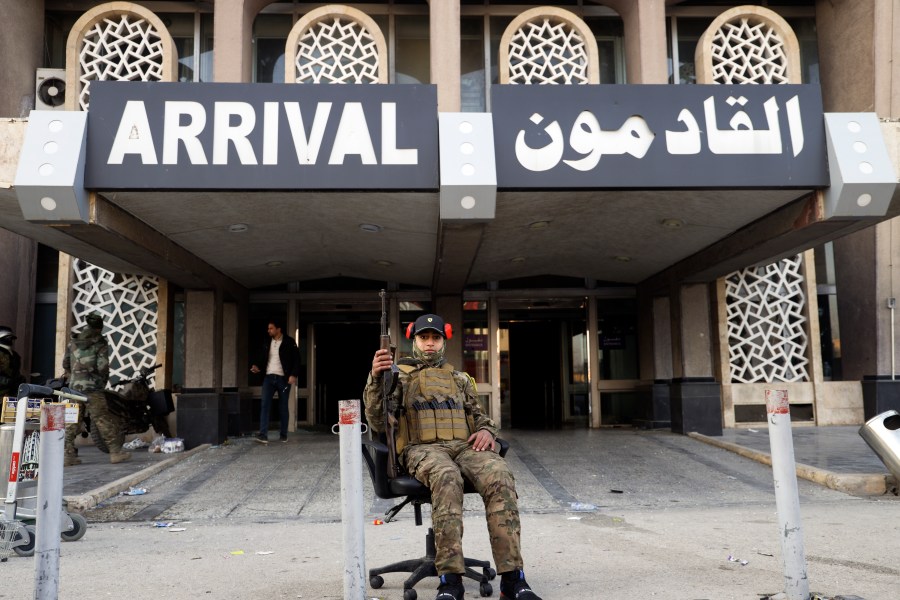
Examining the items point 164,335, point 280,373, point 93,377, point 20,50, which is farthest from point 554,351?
point 20,50

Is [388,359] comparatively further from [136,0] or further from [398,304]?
[136,0]

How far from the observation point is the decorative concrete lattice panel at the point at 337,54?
11.1 meters

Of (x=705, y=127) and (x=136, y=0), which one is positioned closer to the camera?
(x=705, y=127)

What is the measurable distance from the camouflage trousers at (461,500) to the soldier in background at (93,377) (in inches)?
250

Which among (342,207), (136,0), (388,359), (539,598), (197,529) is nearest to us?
(539,598)

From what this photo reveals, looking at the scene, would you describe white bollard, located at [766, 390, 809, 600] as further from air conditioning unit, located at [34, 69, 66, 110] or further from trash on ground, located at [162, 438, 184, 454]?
air conditioning unit, located at [34, 69, 66, 110]

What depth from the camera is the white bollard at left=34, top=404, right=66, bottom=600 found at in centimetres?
325

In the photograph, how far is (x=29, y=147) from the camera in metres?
6.79

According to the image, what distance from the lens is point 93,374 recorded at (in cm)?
897

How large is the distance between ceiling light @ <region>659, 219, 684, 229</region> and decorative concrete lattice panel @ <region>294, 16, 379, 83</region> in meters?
4.82

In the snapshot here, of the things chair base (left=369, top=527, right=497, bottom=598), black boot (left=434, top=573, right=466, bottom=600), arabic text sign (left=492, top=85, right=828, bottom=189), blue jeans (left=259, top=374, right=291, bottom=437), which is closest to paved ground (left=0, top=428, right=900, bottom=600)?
chair base (left=369, top=527, right=497, bottom=598)

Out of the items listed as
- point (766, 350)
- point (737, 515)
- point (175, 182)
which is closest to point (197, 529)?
point (175, 182)

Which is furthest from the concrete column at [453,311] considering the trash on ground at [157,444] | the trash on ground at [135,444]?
the trash on ground at [135,444]

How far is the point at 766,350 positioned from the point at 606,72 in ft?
17.9
